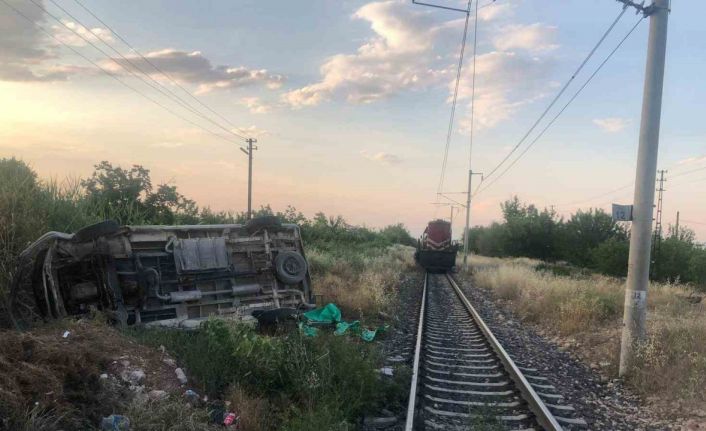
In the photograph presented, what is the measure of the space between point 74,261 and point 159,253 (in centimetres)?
142

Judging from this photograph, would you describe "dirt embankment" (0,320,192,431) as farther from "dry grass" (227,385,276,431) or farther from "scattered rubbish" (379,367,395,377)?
"scattered rubbish" (379,367,395,377)

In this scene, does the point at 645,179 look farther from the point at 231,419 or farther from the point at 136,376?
the point at 136,376

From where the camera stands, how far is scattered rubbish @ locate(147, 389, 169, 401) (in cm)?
495

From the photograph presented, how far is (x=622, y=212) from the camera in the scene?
27.4 feet

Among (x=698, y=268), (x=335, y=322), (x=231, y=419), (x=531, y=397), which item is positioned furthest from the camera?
(x=698, y=268)

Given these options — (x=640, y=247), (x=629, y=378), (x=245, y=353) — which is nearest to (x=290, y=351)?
(x=245, y=353)

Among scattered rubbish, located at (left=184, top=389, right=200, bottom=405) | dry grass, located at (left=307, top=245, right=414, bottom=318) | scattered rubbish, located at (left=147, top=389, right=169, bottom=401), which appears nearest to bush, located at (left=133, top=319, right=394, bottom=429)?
scattered rubbish, located at (left=184, top=389, right=200, bottom=405)

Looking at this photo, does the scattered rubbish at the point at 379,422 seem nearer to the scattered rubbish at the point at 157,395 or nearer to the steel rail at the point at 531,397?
the steel rail at the point at 531,397

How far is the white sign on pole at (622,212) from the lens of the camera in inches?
325

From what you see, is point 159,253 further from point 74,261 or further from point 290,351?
point 290,351

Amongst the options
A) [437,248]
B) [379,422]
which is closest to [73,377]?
[379,422]

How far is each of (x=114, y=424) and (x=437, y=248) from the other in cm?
3197

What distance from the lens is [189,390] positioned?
5352 mm

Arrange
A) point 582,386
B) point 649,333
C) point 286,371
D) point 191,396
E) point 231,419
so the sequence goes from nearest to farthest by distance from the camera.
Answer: point 231,419, point 191,396, point 286,371, point 582,386, point 649,333
